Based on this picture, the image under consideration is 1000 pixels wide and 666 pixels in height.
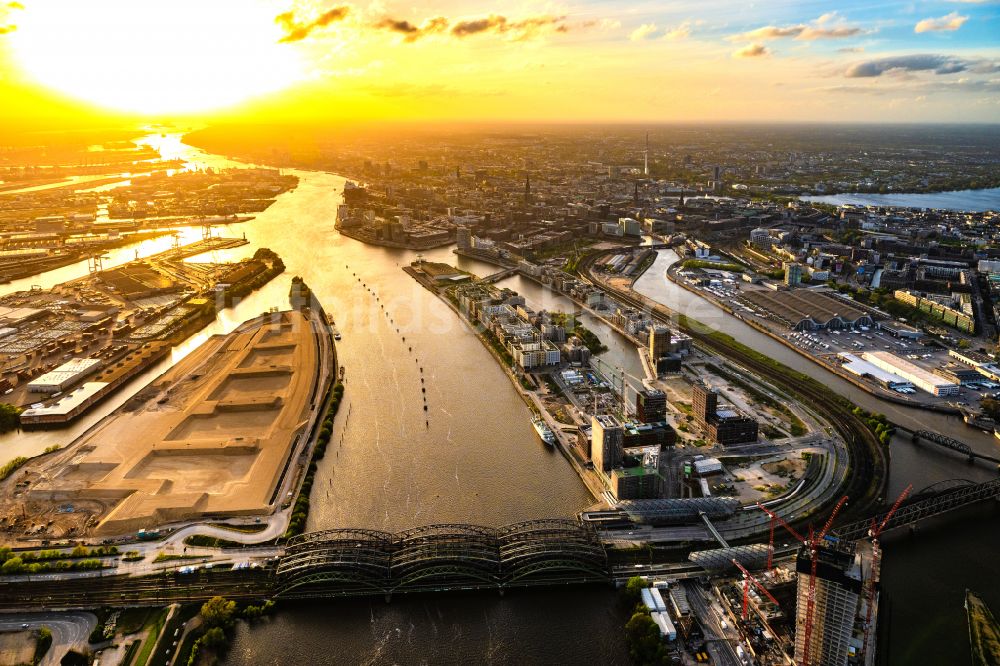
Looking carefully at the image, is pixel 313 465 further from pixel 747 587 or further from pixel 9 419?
pixel 747 587

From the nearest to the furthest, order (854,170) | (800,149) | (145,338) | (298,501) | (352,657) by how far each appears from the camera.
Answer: (352,657) < (298,501) < (145,338) < (854,170) < (800,149)

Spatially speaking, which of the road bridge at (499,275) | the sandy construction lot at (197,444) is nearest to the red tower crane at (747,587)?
the sandy construction lot at (197,444)

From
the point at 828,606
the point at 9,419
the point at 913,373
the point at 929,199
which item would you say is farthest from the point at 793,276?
the point at 929,199

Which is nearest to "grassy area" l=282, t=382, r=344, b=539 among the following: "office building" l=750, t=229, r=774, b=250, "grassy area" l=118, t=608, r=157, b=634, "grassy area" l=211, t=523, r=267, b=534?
"grassy area" l=211, t=523, r=267, b=534

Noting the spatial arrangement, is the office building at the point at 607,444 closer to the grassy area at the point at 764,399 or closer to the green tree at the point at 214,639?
the grassy area at the point at 764,399

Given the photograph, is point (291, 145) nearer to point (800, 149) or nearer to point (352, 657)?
point (800, 149)

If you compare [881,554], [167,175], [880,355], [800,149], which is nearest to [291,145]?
[167,175]
